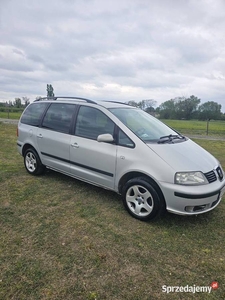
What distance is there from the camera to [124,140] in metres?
3.32

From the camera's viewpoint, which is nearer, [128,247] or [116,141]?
[128,247]

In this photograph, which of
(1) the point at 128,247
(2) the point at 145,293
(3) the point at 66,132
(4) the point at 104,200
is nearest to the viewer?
(2) the point at 145,293

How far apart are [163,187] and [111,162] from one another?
2.93 feet

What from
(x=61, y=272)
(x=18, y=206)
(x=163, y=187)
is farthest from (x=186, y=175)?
(x=18, y=206)

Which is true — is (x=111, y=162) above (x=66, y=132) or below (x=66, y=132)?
below

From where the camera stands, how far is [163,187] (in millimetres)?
2893

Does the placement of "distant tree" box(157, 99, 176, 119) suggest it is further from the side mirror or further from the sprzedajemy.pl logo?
the sprzedajemy.pl logo

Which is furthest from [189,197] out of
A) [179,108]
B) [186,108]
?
[186,108]

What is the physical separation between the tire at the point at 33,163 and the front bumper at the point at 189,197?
2.89 m

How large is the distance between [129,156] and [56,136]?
1669 millimetres

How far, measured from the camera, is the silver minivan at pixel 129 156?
9.46 ft

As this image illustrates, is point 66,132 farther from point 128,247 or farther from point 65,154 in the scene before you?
point 128,247

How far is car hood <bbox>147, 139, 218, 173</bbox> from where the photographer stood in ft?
9.60

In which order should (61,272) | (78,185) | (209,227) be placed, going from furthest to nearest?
(78,185) → (209,227) → (61,272)
